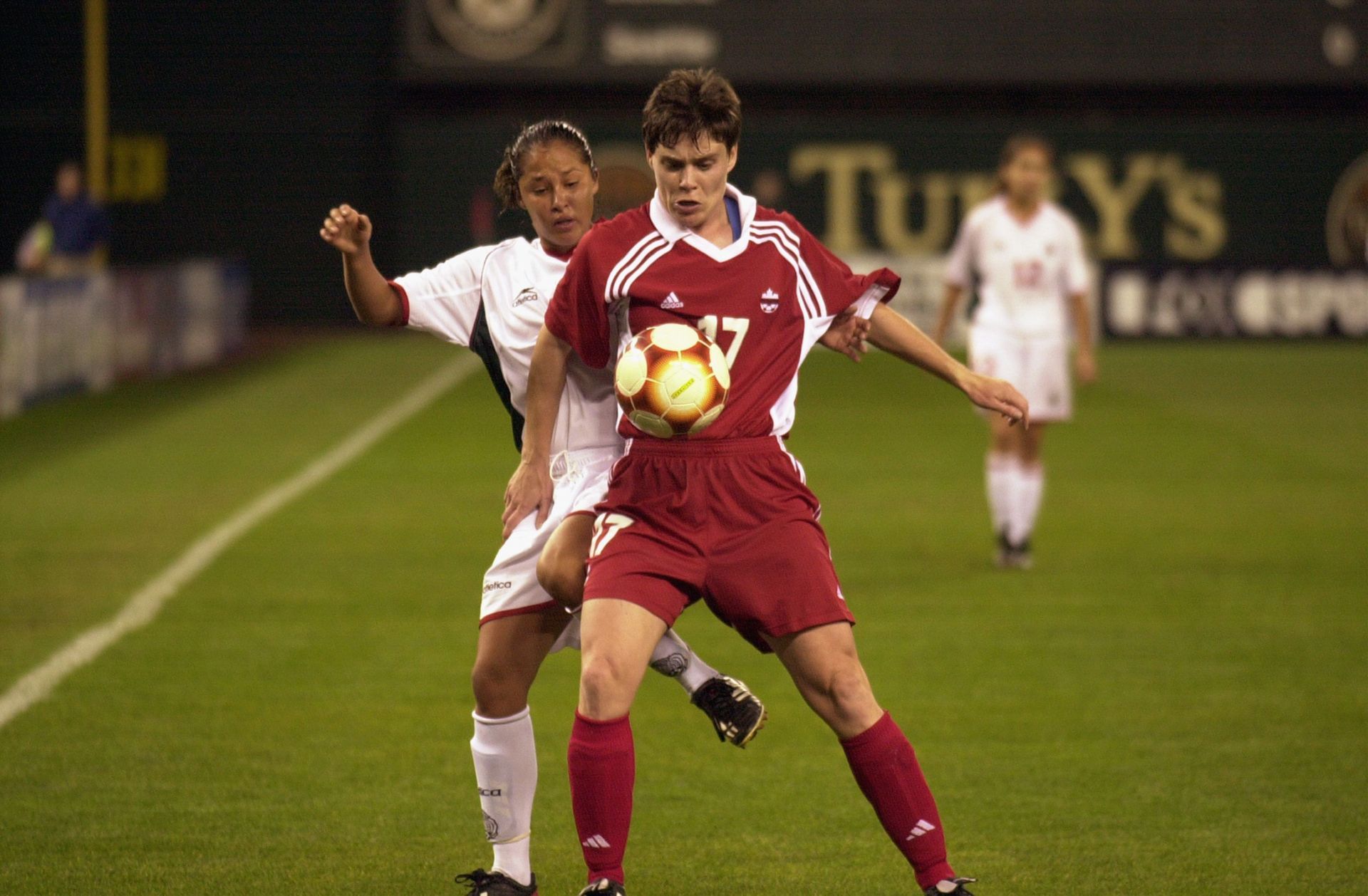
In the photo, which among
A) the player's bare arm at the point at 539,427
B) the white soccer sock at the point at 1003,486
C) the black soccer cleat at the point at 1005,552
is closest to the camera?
the player's bare arm at the point at 539,427

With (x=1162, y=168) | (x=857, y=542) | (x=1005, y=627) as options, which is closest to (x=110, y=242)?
(x=1162, y=168)

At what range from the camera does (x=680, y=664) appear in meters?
5.08

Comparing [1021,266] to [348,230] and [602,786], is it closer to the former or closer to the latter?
[348,230]

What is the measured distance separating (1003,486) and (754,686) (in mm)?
2993

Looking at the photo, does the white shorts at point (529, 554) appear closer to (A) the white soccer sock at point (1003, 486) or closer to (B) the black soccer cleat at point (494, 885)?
(B) the black soccer cleat at point (494, 885)

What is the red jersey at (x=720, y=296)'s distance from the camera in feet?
14.4

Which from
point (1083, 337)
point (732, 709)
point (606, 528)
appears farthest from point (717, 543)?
point (1083, 337)

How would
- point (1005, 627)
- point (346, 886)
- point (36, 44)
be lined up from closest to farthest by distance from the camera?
point (346, 886), point (1005, 627), point (36, 44)

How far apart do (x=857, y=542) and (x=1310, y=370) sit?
1322 cm

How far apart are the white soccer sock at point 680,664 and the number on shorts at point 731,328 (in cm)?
94

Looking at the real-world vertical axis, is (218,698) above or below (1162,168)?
below

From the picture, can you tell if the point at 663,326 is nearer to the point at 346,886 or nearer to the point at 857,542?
the point at 346,886

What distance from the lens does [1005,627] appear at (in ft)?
28.1

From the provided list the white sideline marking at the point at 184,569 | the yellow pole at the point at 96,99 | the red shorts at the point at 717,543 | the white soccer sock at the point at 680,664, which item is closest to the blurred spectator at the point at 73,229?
the yellow pole at the point at 96,99
